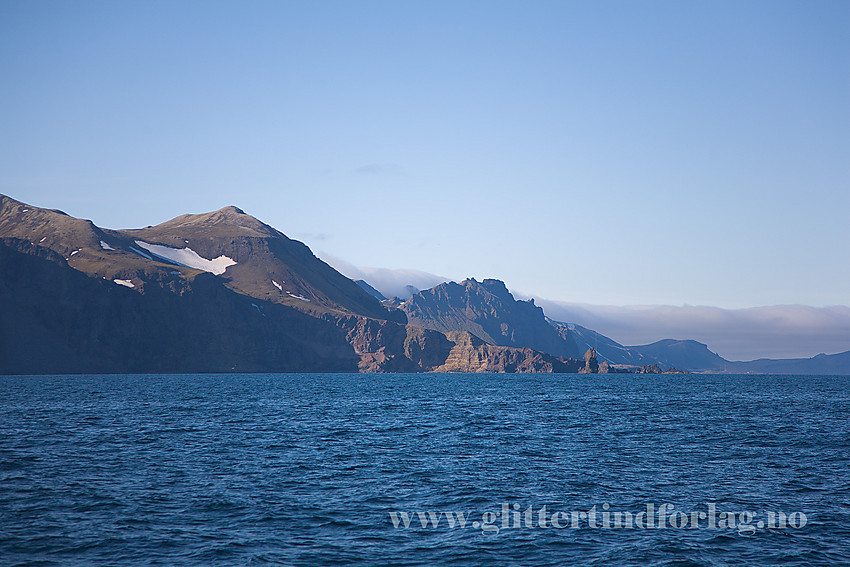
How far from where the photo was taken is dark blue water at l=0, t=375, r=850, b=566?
27.3m

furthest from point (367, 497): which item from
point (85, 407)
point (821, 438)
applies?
point (85, 407)

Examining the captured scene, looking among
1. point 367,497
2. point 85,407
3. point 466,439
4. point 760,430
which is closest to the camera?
point 367,497

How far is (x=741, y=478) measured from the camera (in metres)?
43.0

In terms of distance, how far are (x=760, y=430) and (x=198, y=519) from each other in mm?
64330

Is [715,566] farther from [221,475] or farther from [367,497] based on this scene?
[221,475]

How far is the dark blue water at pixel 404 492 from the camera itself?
27.3 metres

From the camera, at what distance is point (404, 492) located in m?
38.1

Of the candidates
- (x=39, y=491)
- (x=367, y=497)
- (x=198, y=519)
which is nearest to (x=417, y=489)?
(x=367, y=497)

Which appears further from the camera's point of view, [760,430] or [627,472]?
[760,430]

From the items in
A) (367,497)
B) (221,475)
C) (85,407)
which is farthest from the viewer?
(85,407)

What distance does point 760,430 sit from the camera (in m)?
72.9

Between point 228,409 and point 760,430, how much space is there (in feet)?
238

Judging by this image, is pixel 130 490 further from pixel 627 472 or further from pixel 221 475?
pixel 627 472

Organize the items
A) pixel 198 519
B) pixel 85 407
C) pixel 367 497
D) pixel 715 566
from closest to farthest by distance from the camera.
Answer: pixel 715 566, pixel 198 519, pixel 367 497, pixel 85 407
